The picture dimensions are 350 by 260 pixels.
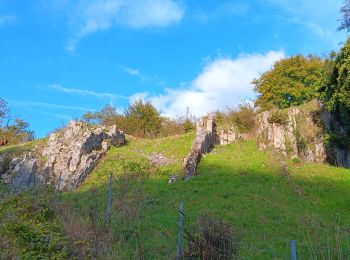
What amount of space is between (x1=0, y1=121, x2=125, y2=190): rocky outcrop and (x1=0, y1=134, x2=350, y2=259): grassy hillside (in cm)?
80

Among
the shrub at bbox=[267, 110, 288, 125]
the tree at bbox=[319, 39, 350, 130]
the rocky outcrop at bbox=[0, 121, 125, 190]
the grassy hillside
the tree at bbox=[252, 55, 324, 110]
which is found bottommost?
the grassy hillside

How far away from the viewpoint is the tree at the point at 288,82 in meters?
41.3

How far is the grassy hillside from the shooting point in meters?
9.11

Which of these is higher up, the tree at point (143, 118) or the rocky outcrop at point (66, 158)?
the tree at point (143, 118)

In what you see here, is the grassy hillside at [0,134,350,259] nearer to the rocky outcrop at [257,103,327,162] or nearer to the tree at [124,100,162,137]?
the rocky outcrop at [257,103,327,162]

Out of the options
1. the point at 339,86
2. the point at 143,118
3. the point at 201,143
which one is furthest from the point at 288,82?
the point at 201,143

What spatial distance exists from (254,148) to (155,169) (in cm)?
661

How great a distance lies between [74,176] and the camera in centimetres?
2309

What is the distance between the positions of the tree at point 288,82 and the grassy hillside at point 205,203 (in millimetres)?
16400

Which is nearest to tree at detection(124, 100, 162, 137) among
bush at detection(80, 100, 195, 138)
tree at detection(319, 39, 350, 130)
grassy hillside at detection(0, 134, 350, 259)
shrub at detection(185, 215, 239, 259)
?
bush at detection(80, 100, 195, 138)

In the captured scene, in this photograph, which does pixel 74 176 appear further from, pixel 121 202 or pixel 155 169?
pixel 121 202

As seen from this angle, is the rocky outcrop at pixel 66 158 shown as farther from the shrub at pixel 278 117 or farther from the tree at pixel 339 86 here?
the tree at pixel 339 86

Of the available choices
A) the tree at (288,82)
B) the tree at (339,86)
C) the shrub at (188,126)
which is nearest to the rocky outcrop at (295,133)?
the tree at (339,86)

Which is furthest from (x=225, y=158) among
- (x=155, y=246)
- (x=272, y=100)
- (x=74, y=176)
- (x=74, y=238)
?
(x=272, y=100)
